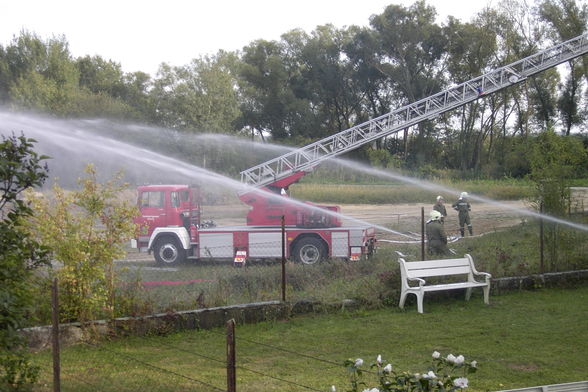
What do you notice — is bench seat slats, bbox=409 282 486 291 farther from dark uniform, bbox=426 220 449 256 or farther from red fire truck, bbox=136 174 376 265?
red fire truck, bbox=136 174 376 265

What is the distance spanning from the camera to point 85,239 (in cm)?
852

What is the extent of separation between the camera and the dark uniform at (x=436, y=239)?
44.5 feet

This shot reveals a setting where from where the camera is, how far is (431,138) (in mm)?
46281

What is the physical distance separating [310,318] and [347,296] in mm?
962

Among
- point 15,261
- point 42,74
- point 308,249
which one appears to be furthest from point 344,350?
point 42,74

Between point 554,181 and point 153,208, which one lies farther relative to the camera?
Answer: point 153,208

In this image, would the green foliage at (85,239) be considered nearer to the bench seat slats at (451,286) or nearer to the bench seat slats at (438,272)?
the bench seat slats at (438,272)

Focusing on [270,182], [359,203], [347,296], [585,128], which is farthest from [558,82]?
[347,296]

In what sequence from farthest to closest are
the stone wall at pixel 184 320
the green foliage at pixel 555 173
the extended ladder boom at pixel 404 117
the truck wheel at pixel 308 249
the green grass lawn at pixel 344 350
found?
1. the extended ladder boom at pixel 404 117
2. the truck wheel at pixel 308 249
3. the green foliage at pixel 555 173
4. the stone wall at pixel 184 320
5. the green grass lawn at pixel 344 350

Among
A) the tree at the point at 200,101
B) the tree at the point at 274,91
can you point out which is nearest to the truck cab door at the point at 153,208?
the tree at the point at 200,101

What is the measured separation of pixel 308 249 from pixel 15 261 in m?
11.9

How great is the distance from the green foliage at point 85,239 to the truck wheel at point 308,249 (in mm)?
7203

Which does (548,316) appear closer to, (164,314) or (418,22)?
(164,314)

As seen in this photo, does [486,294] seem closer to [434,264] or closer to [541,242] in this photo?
[434,264]
